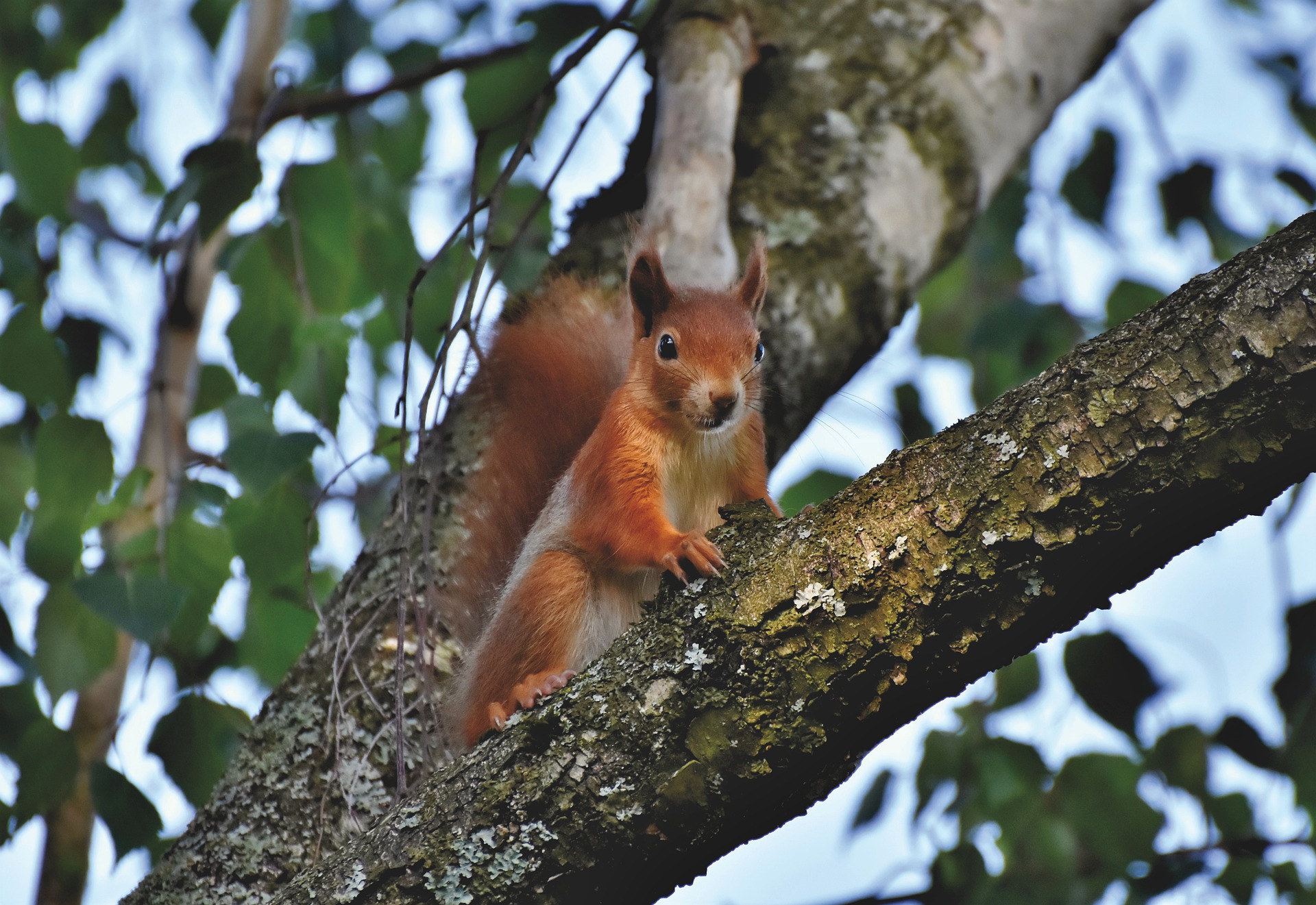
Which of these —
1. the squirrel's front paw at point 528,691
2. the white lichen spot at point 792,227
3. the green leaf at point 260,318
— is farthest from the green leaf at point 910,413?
the green leaf at point 260,318

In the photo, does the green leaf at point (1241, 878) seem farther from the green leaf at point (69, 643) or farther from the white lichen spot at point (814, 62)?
the green leaf at point (69, 643)

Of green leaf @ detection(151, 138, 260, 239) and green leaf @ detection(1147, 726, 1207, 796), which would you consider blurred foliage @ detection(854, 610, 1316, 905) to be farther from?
green leaf @ detection(151, 138, 260, 239)

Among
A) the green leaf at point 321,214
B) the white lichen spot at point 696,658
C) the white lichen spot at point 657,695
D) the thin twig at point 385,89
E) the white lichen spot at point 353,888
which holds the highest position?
the thin twig at point 385,89

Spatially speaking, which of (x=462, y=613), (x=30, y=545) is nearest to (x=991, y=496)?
(x=462, y=613)

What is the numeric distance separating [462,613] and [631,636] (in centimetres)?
86

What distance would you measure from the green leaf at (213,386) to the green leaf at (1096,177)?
2191 millimetres

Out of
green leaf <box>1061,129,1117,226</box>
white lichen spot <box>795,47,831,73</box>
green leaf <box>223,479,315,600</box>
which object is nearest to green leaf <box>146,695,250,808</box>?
green leaf <box>223,479,315,600</box>

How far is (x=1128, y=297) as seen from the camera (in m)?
2.67

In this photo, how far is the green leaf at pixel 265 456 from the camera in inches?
71.2

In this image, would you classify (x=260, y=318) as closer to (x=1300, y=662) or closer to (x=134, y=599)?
(x=134, y=599)

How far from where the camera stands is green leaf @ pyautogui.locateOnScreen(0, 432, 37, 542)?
2.17 metres

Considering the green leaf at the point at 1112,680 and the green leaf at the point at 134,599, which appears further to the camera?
the green leaf at the point at 1112,680

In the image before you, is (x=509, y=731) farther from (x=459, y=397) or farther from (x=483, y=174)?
(x=483, y=174)

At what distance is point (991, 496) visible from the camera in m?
1.10
